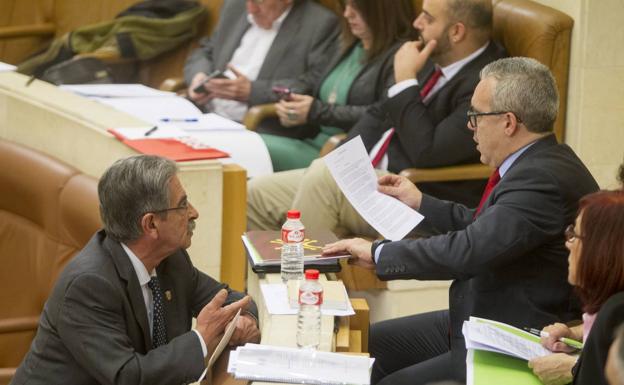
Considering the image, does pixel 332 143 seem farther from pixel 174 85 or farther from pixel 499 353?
pixel 499 353

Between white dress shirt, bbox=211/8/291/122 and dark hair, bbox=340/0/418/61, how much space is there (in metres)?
0.82

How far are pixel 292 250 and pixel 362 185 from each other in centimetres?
36

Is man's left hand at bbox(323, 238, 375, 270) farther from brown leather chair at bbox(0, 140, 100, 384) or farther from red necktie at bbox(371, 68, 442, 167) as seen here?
red necktie at bbox(371, 68, 442, 167)

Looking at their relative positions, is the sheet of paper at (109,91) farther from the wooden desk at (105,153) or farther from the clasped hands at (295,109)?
the clasped hands at (295,109)

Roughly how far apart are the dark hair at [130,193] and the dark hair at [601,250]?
3.42 ft

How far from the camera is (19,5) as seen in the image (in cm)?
668

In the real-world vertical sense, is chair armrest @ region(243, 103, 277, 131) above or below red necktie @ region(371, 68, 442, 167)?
below

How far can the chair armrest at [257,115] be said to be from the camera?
498cm

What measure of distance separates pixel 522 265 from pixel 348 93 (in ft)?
6.92

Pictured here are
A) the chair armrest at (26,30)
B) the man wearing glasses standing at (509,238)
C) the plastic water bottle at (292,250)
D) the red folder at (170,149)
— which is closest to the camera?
the man wearing glasses standing at (509,238)

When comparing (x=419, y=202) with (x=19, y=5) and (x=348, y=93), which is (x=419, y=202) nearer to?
(x=348, y=93)

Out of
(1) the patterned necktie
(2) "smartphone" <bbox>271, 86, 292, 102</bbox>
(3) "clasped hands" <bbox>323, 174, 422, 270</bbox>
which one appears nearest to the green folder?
(3) "clasped hands" <bbox>323, 174, 422, 270</bbox>

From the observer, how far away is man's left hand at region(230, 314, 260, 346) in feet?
9.11

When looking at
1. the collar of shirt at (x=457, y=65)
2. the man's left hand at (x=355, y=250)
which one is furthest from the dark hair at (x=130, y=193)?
the collar of shirt at (x=457, y=65)
